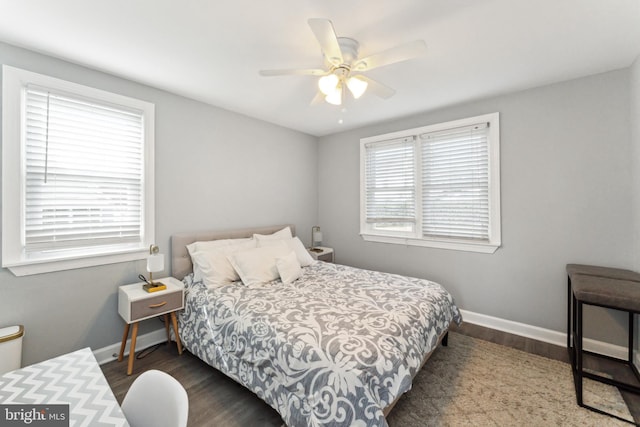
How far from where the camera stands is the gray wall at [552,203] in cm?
241

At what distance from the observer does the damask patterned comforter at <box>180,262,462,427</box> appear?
1418 millimetres

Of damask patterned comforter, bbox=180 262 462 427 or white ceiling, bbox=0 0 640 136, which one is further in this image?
white ceiling, bbox=0 0 640 136

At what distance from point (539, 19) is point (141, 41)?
2768mm

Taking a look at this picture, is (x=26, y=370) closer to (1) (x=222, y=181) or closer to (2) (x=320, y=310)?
(2) (x=320, y=310)

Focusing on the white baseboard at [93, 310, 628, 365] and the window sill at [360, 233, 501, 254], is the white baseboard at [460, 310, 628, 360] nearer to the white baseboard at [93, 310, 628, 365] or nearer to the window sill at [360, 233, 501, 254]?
the white baseboard at [93, 310, 628, 365]

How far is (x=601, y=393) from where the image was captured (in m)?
1.99

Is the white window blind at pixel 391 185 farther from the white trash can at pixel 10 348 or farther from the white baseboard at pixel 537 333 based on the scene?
the white trash can at pixel 10 348

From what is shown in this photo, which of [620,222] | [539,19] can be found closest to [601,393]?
[620,222]

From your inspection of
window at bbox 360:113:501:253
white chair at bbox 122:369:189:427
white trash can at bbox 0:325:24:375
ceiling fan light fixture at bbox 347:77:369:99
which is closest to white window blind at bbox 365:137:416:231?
window at bbox 360:113:501:253

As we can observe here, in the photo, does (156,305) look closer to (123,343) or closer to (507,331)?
(123,343)

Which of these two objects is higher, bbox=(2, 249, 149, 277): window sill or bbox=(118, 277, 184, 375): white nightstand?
bbox=(2, 249, 149, 277): window sill

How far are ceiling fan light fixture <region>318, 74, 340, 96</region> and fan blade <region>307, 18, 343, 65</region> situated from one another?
0.09 metres

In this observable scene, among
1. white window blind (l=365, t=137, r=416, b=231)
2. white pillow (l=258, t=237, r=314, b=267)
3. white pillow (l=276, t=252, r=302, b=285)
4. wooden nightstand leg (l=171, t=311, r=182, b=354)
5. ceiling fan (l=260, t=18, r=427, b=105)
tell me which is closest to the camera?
ceiling fan (l=260, t=18, r=427, b=105)

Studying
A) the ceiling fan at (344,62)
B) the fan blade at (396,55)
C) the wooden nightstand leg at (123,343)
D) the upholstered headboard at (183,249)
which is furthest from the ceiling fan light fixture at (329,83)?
the wooden nightstand leg at (123,343)
